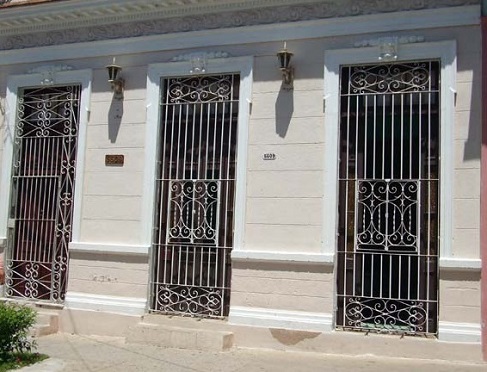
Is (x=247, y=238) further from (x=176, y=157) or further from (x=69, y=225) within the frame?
(x=69, y=225)

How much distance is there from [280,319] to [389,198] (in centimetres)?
193

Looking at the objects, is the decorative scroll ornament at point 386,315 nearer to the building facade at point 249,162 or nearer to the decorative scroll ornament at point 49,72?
the building facade at point 249,162

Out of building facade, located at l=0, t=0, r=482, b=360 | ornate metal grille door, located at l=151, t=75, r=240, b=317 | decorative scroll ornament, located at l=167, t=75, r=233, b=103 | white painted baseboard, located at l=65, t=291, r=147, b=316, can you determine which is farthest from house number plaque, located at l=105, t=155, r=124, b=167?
white painted baseboard, located at l=65, t=291, r=147, b=316

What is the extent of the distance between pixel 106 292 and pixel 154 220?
1.19 m

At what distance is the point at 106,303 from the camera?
26.5 ft

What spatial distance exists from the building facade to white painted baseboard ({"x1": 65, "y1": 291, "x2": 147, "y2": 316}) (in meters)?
0.03

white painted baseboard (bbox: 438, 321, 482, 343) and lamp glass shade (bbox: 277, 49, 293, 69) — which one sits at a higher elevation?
lamp glass shade (bbox: 277, 49, 293, 69)

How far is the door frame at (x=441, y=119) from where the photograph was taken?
6.70 metres

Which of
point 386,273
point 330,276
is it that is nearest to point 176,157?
point 330,276

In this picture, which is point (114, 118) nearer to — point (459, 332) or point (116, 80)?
point (116, 80)

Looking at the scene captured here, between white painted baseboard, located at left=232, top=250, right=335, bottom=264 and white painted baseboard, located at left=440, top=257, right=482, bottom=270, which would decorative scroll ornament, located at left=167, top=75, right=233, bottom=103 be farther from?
white painted baseboard, located at left=440, top=257, right=482, bottom=270

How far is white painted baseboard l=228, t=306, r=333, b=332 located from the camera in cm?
699

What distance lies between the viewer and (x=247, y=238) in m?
7.48

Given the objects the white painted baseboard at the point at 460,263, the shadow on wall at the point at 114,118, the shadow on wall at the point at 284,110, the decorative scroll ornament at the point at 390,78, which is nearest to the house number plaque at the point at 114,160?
the shadow on wall at the point at 114,118
